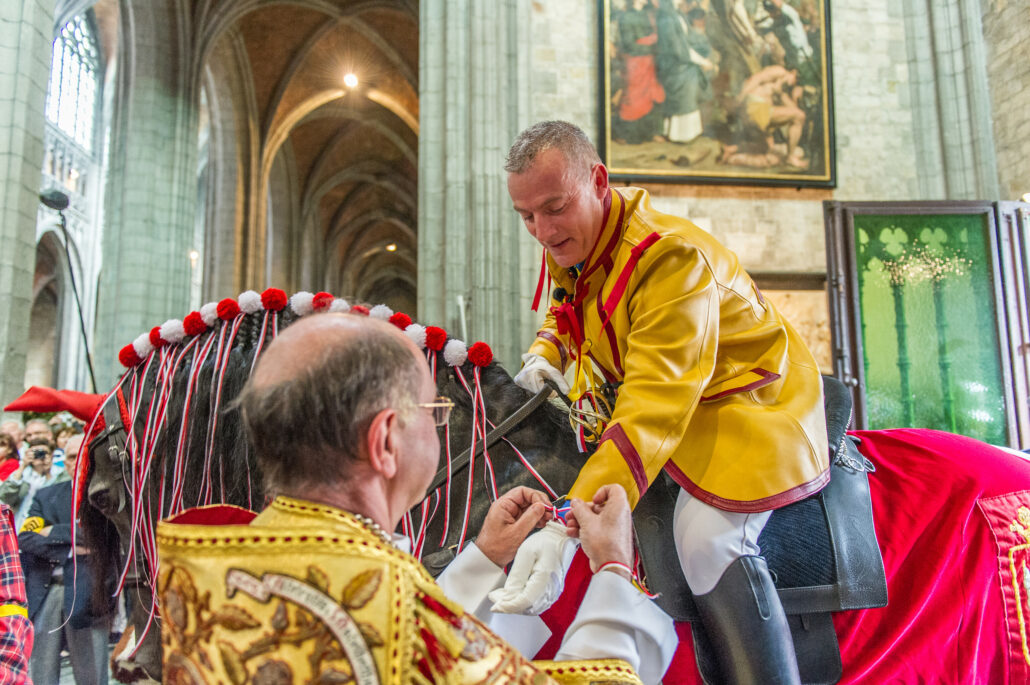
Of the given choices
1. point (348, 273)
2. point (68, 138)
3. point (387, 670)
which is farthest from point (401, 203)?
point (387, 670)

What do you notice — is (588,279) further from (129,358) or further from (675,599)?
(129,358)

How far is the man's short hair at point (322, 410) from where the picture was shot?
37.5 inches

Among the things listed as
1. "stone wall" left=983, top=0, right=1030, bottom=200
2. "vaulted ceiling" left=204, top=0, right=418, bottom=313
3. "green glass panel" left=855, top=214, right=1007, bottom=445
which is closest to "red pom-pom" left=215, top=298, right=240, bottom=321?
"green glass panel" left=855, top=214, right=1007, bottom=445

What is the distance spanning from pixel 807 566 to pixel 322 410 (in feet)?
4.04

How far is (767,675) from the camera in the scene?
1.49 meters

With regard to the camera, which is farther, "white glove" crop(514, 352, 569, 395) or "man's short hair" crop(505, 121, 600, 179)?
"white glove" crop(514, 352, 569, 395)

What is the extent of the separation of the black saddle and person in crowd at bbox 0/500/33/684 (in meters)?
2.03

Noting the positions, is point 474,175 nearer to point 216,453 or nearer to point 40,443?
point 40,443

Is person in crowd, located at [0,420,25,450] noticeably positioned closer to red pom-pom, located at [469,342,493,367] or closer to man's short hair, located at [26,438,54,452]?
man's short hair, located at [26,438,54,452]

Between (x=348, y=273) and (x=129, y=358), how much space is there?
31709 mm

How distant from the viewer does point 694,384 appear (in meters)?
1.50

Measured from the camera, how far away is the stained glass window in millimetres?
19594

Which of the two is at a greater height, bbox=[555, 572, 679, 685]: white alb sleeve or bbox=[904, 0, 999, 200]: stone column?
bbox=[904, 0, 999, 200]: stone column

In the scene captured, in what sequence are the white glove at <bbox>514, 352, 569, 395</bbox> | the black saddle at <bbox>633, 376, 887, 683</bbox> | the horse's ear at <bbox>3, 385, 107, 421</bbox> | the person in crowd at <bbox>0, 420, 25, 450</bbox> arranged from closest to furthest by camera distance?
the black saddle at <bbox>633, 376, 887, 683</bbox> < the white glove at <bbox>514, 352, 569, 395</bbox> < the horse's ear at <bbox>3, 385, 107, 421</bbox> < the person in crowd at <bbox>0, 420, 25, 450</bbox>
